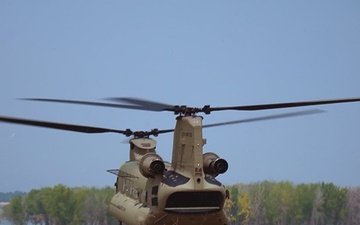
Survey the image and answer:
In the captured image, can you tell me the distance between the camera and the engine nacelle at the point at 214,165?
68.7ft

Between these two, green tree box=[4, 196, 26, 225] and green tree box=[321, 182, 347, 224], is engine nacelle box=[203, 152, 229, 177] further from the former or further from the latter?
green tree box=[321, 182, 347, 224]

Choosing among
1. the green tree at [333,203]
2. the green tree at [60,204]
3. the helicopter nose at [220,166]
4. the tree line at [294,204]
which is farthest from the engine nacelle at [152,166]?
the green tree at [333,203]

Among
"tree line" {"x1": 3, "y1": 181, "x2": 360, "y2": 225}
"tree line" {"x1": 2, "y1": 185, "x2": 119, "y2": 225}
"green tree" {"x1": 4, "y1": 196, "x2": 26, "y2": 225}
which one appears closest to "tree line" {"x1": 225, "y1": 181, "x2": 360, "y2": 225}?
"tree line" {"x1": 3, "y1": 181, "x2": 360, "y2": 225}

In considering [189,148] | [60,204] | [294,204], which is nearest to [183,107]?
[189,148]

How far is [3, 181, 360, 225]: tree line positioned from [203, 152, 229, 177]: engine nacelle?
28541 mm

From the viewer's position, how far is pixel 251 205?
57.4 metres

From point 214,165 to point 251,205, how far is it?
3747cm

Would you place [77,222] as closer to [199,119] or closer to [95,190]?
[95,190]

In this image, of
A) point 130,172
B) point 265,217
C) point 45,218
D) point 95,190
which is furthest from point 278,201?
point 130,172

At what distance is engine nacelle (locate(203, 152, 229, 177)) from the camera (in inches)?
825

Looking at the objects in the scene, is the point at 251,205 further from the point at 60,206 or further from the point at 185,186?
the point at 185,186

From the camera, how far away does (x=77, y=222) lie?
162 ft

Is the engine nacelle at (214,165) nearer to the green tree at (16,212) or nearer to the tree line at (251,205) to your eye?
the tree line at (251,205)

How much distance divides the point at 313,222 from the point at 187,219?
122 ft
